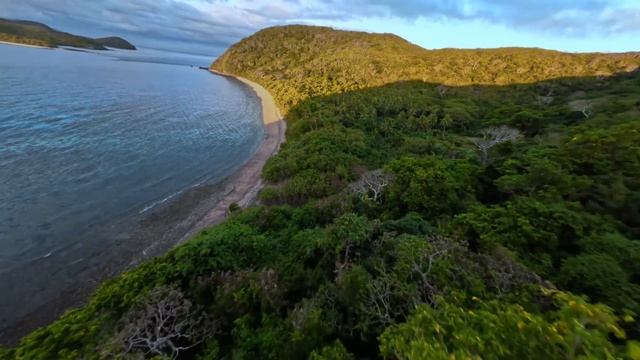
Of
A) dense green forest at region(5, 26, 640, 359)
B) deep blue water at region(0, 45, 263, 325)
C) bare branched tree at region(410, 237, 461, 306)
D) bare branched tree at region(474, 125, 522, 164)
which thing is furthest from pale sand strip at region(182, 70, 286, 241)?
bare branched tree at region(474, 125, 522, 164)

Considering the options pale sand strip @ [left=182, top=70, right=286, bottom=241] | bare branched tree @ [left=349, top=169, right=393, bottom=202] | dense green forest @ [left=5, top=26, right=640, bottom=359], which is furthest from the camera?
pale sand strip @ [left=182, top=70, right=286, bottom=241]

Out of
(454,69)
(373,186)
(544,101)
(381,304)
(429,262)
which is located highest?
(454,69)

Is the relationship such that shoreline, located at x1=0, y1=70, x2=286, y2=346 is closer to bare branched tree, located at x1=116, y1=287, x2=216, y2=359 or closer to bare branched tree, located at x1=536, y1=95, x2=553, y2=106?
bare branched tree, located at x1=116, y1=287, x2=216, y2=359

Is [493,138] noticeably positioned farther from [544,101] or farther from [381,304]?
[381,304]

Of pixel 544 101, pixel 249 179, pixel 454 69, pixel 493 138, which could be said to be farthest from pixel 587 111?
pixel 454 69

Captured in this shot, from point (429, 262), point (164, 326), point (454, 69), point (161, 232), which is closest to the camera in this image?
point (429, 262)

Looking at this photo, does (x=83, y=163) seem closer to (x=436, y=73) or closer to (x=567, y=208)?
(x=567, y=208)
